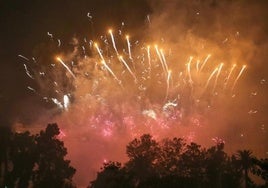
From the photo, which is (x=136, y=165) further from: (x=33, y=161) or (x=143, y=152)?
(x=33, y=161)

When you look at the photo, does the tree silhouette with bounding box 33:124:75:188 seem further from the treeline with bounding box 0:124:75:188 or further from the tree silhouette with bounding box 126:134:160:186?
the tree silhouette with bounding box 126:134:160:186

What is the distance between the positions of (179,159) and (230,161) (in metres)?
12.5

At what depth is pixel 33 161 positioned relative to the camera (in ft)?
264

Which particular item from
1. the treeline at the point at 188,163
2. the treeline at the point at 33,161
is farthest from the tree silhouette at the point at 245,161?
the treeline at the point at 33,161

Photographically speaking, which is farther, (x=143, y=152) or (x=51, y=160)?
(x=143, y=152)

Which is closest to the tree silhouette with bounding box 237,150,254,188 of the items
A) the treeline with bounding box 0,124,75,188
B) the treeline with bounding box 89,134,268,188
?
the treeline with bounding box 89,134,268,188

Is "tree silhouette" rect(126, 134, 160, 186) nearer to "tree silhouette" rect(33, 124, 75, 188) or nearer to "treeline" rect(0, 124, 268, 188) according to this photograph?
"treeline" rect(0, 124, 268, 188)

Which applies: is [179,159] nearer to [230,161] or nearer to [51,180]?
[230,161]

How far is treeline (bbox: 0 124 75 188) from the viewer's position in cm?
7862

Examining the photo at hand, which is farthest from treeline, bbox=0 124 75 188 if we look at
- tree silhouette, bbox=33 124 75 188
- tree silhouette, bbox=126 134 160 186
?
Answer: tree silhouette, bbox=126 134 160 186

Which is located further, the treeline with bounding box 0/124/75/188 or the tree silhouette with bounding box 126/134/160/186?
the tree silhouette with bounding box 126/134/160/186

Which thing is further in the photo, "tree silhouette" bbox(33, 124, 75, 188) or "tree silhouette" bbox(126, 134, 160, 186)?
"tree silhouette" bbox(126, 134, 160, 186)

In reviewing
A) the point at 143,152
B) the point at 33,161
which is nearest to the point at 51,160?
the point at 33,161

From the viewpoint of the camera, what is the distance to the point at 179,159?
3625 inches
